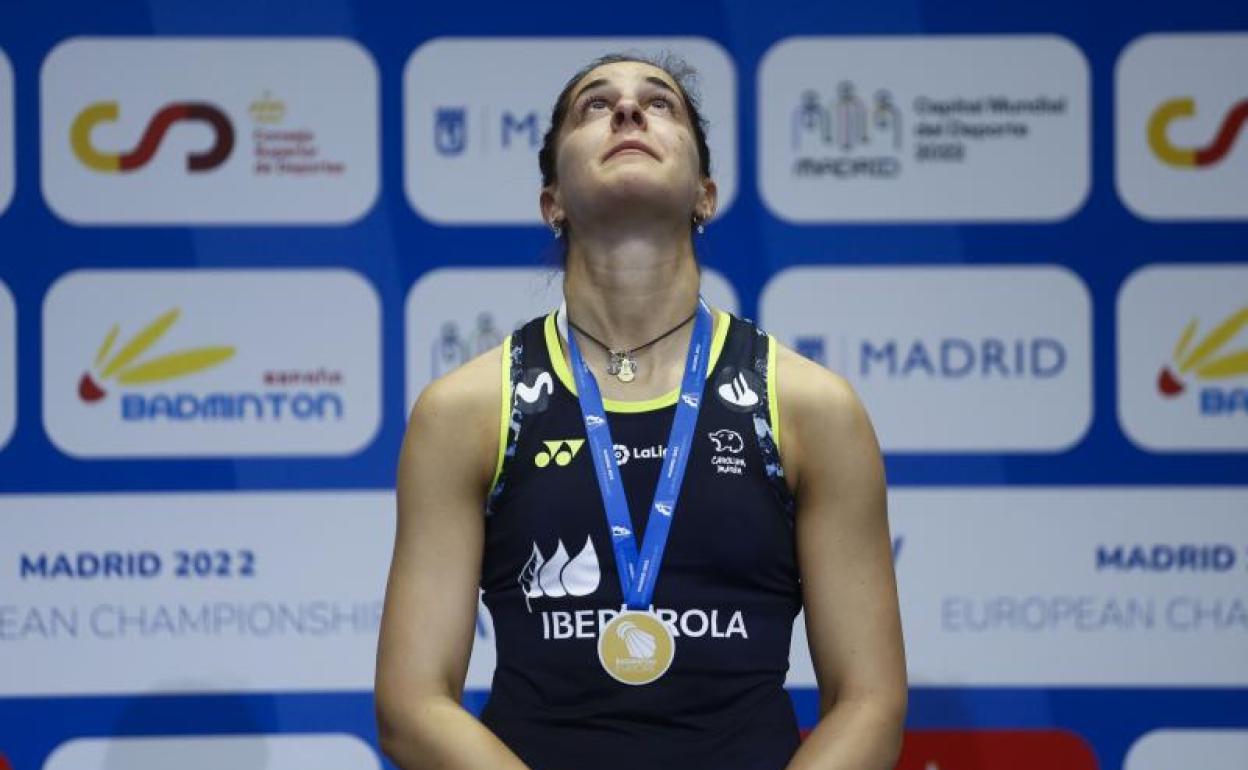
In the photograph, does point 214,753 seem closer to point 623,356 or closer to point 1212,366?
point 623,356

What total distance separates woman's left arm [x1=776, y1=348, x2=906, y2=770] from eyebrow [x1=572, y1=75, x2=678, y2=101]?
0.38 metres

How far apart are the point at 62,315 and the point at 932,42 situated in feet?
6.28

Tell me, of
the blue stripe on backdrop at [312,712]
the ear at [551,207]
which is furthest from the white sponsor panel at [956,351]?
the ear at [551,207]

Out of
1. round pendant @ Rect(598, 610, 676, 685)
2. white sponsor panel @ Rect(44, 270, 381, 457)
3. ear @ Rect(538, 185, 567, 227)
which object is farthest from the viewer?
white sponsor panel @ Rect(44, 270, 381, 457)

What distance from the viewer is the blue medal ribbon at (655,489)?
1848 millimetres

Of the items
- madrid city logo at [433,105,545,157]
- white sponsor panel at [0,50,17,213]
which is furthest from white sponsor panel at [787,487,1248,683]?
white sponsor panel at [0,50,17,213]

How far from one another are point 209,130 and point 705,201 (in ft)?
5.37

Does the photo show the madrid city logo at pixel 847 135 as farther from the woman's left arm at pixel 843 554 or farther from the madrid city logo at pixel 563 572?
the madrid city logo at pixel 563 572

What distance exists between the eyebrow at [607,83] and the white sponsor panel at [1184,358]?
168 cm

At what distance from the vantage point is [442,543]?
190 centimetres

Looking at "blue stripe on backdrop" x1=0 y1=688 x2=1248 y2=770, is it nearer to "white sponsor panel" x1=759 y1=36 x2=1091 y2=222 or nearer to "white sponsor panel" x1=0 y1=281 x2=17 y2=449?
"white sponsor panel" x1=0 y1=281 x2=17 y2=449

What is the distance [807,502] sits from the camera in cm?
193

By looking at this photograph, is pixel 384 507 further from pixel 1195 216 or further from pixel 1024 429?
pixel 1195 216

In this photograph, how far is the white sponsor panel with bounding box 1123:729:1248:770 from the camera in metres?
3.41
